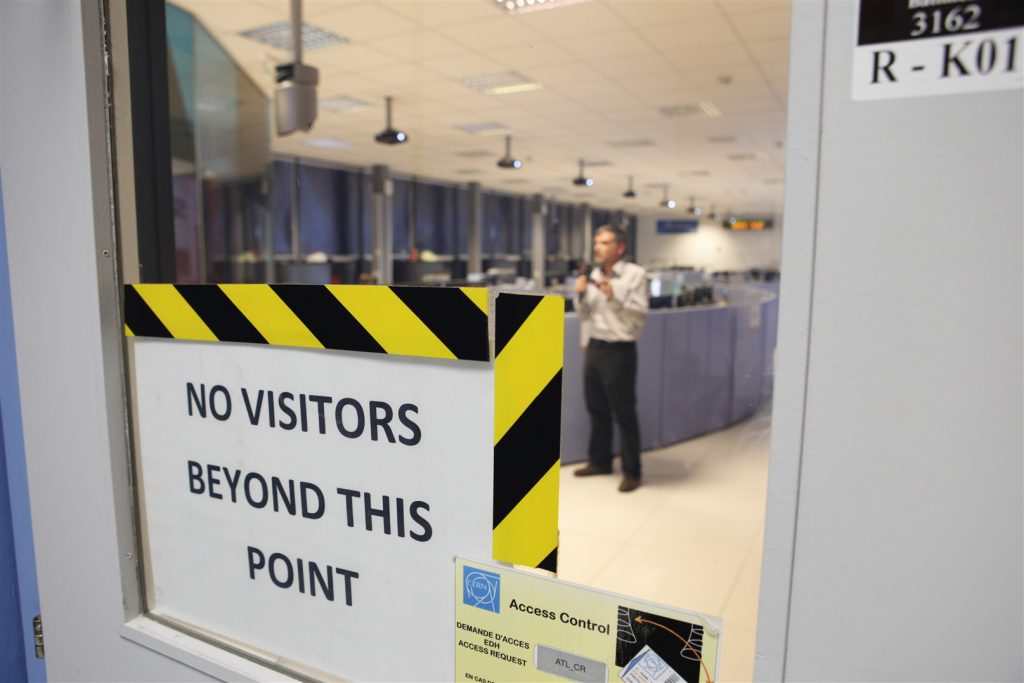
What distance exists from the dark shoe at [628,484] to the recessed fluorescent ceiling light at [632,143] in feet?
21.3

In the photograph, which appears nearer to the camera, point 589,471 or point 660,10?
point 589,471

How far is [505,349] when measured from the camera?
745 mm

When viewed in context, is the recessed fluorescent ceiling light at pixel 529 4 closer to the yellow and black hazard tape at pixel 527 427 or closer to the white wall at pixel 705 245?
the yellow and black hazard tape at pixel 527 427

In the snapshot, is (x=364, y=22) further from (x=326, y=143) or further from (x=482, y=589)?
(x=326, y=143)

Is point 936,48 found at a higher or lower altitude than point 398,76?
lower

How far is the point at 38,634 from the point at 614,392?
2878mm

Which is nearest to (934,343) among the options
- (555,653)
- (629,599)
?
(629,599)

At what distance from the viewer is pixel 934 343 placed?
1.73 ft

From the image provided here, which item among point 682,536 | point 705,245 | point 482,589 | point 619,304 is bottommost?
point 682,536

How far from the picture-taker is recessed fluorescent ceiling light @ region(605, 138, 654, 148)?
358 inches

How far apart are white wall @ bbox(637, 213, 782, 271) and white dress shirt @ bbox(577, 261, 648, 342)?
54.7ft

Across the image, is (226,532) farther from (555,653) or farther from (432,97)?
(432,97)

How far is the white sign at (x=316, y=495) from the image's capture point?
802 millimetres

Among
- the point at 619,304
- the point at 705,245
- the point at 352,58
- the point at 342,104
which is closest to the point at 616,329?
the point at 619,304
